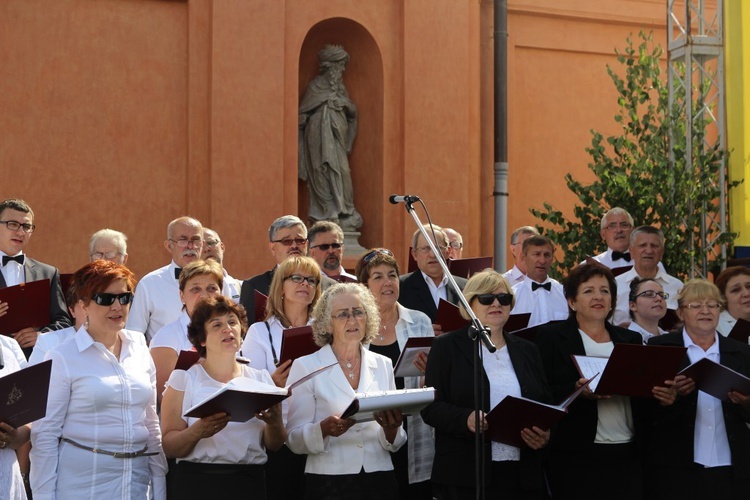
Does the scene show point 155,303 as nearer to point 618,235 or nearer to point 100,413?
point 100,413

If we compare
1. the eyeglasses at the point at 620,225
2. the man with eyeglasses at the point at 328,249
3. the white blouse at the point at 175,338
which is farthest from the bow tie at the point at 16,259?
the eyeglasses at the point at 620,225

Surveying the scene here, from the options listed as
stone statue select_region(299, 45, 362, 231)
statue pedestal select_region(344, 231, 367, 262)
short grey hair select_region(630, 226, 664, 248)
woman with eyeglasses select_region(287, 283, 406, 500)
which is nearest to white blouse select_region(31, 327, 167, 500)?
woman with eyeglasses select_region(287, 283, 406, 500)

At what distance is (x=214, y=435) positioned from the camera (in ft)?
17.7

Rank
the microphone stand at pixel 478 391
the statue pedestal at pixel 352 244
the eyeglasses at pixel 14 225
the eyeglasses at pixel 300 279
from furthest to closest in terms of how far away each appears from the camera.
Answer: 1. the statue pedestal at pixel 352 244
2. the eyeglasses at pixel 14 225
3. the eyeglasses at pixel 300 279
4. the microphone stand at pixel 478 391

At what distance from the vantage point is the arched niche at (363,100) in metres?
13.1

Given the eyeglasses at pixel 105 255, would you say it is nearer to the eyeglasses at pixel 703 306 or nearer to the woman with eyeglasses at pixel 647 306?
the woman with eyeglasses at pixel 647 306

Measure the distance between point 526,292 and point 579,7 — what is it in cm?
669

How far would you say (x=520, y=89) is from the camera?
14.0m

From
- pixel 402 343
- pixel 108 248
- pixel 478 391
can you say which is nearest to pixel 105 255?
pixel 108 248

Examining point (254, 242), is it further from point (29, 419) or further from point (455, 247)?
point (29, 419)

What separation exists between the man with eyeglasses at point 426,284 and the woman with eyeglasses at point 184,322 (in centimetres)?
180

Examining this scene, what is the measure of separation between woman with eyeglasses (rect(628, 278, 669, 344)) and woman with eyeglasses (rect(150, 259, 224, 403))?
262 centimetres

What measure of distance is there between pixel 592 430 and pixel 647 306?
51.4 inches

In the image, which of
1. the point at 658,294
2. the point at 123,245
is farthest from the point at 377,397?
the point at 123,245
